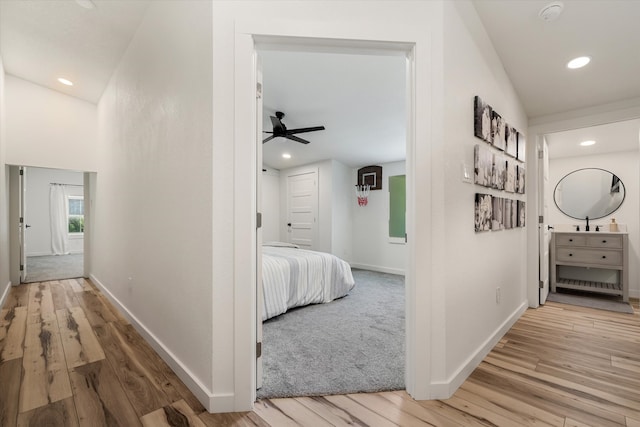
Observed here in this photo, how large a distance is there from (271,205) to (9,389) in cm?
485

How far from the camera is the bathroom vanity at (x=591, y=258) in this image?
3.35 metres

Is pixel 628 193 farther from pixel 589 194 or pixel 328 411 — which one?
pixel 328 411

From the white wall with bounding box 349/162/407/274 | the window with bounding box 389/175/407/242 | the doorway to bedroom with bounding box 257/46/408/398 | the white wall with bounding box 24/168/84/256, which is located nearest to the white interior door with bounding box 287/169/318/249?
the doorway to bedroom with bounding box 257/46/408/398

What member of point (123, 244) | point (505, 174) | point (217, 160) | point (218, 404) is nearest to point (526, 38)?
point (505, 174)

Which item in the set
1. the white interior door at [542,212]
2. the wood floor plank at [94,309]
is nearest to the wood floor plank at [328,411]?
the wood floor plank at [94,309]

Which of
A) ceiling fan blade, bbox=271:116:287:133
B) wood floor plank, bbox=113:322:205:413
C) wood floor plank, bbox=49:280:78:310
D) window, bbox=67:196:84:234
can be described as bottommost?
wood floor plank, bbox=49:280:78:310

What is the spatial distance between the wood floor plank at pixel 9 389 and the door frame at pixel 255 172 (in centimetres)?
111

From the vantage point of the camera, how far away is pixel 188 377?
1569 millimetres

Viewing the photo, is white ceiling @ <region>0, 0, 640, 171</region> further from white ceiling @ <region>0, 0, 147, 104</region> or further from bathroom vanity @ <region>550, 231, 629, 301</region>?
bathroom vanity @ <region>550, 231, 629, 301</region>

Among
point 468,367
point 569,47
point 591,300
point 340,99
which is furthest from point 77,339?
point 591,300

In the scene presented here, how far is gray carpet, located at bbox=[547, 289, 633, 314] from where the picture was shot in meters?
3.11

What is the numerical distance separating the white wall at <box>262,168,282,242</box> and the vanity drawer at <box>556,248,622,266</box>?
506 centimetres

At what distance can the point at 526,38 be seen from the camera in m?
2.01

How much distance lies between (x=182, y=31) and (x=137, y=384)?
7.21 feet
